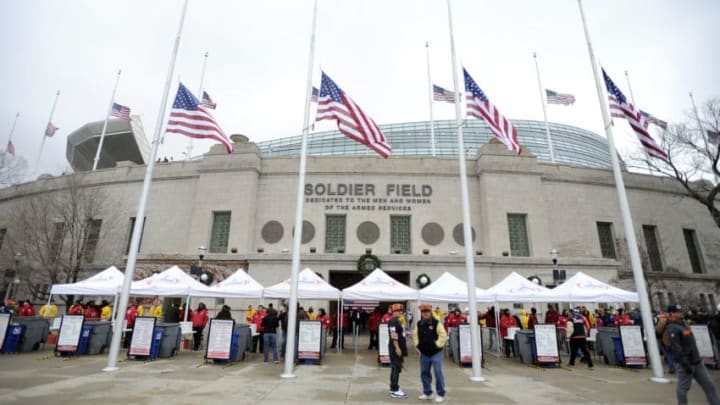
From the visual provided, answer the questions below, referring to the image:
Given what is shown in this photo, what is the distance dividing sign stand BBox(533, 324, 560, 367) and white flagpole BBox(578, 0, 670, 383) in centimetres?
273

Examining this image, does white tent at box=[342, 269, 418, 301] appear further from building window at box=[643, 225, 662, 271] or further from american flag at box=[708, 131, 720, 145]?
building window at box=[643, 225, 662, 271]

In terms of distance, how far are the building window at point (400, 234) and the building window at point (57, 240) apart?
80.4ft

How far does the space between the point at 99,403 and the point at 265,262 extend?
Result: 1808cm

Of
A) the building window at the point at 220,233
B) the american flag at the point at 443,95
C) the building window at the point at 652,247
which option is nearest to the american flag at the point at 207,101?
the building window at the point at 220,233

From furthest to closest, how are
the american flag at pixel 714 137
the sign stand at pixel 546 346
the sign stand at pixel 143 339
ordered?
the american flag at pixel 714 137 < the sign stand at pixel 143 339 < the sign stand at pixel 546 346

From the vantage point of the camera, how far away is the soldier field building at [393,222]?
25.8 metres

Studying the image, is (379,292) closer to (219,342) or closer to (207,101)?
(219,342)

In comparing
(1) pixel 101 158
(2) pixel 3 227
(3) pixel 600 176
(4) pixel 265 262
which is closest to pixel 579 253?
(3) pixel 600 176

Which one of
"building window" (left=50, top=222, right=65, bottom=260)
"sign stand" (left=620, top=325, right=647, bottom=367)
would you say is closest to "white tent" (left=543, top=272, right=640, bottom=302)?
"sign stand" (left=620, top=325, right=647, bottom=367)

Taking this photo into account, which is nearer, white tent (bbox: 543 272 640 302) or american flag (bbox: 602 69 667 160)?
american flag (bbox: 602 69 667 160)

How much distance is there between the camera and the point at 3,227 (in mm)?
38219

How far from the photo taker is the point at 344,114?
13.6 metres

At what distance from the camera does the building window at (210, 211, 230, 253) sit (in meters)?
28.4

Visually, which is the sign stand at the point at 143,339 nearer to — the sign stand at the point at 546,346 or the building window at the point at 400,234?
the sign stand at the point at 546,346
